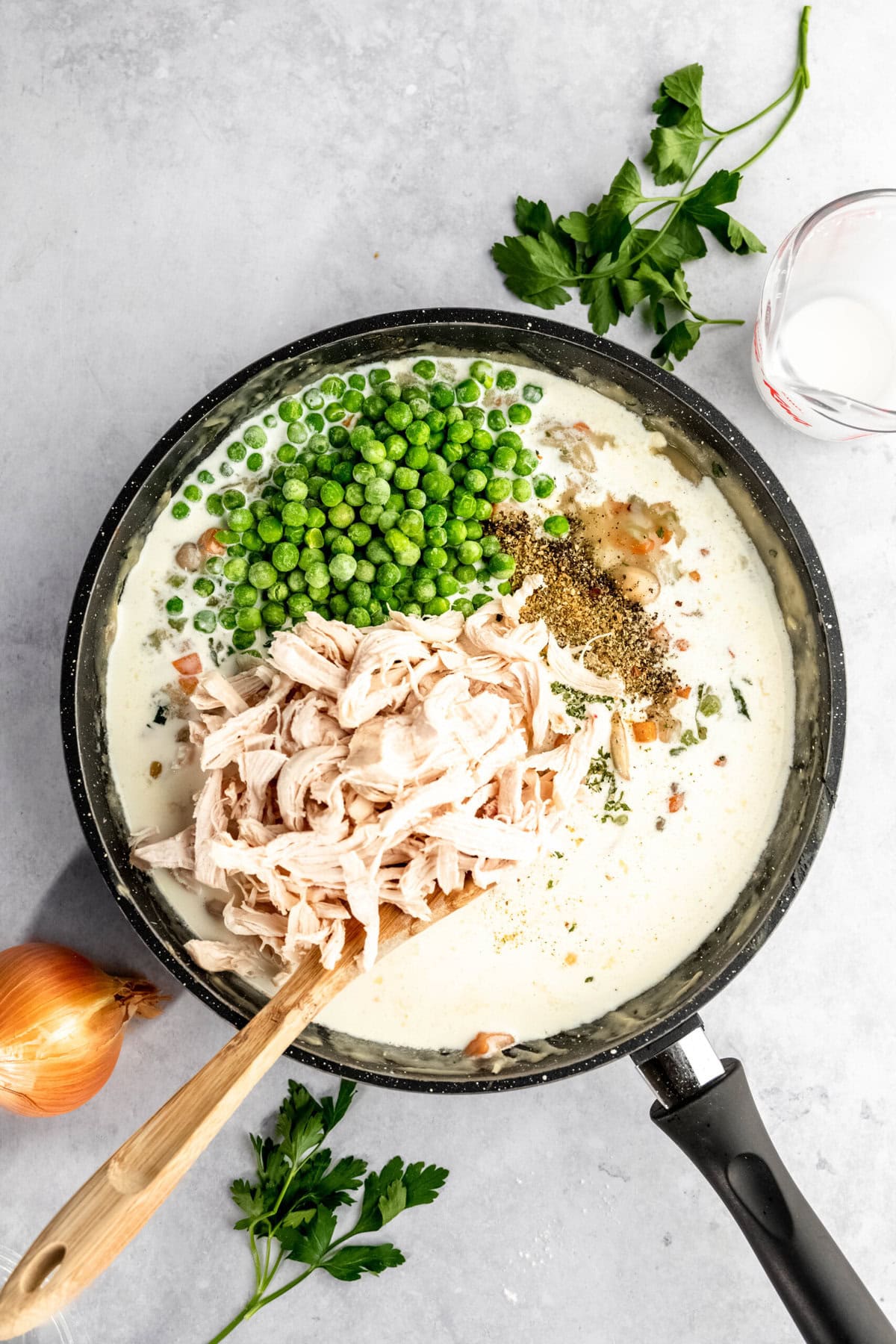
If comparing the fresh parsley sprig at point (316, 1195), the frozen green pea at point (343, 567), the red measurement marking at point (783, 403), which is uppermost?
the red measurement marking at point (783, 403)

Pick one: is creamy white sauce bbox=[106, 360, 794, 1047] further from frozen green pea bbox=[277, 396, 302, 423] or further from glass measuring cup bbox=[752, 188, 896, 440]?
glass measuring cup bbox=[752, 188, 896, 440]

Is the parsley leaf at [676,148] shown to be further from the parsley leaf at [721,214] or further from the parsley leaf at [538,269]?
the parsley leaf at [538,269]

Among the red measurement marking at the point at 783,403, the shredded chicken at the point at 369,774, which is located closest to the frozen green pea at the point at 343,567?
the shredded chicken at the point at 369,774

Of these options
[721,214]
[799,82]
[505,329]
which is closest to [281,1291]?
[505,329]

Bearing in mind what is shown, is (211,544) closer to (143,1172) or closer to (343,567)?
(343,567)

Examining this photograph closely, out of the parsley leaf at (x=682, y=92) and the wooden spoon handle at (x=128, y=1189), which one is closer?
the wooden spoon handle at (x=128, y=1189)
